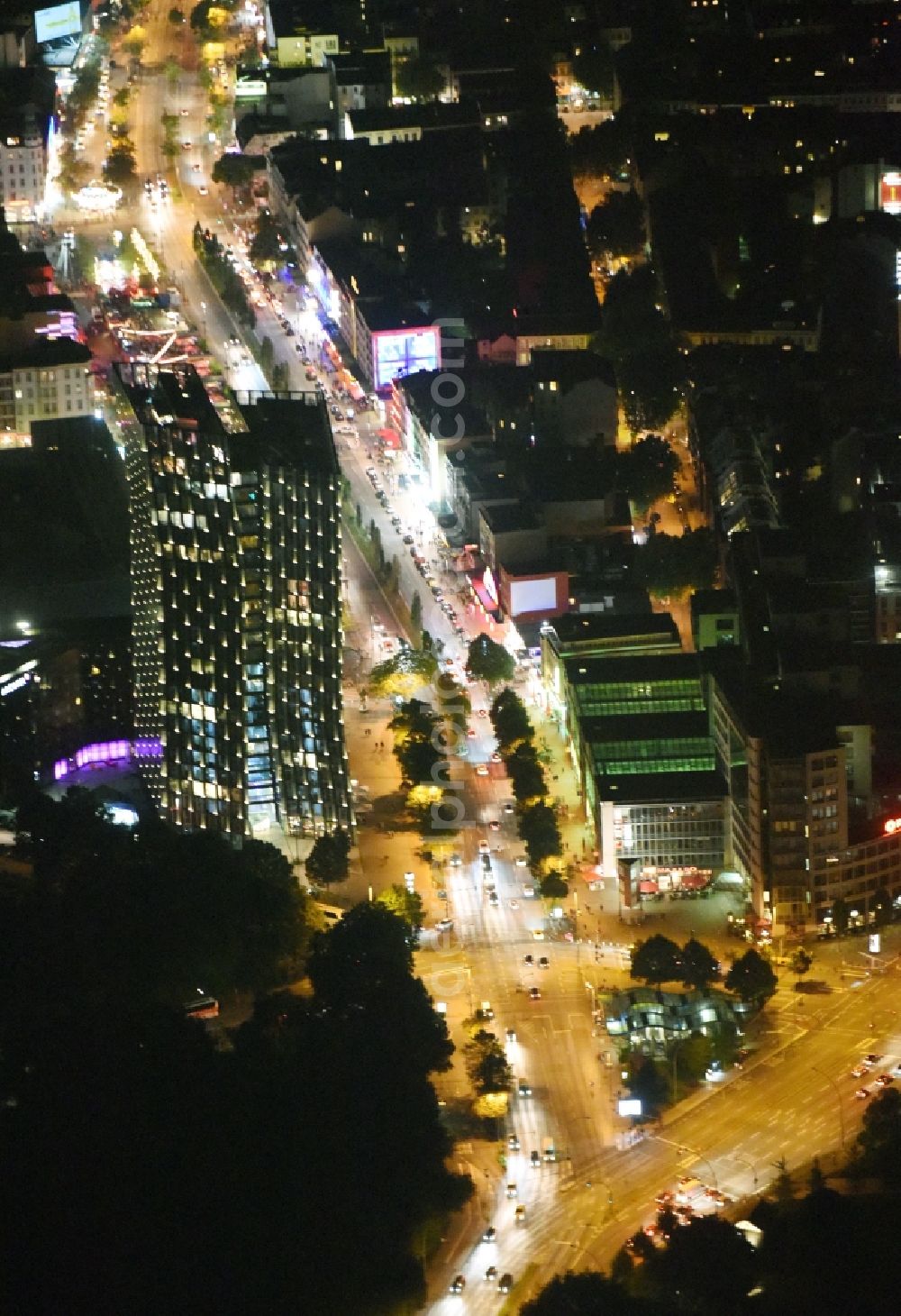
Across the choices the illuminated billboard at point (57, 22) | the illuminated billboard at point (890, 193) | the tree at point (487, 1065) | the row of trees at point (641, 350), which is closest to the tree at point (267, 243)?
the row of trees at point (641, 350)

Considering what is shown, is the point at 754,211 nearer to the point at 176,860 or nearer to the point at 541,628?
the point at 541,628

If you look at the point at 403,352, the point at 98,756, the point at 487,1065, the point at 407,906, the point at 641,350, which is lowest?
the point at 487,1065

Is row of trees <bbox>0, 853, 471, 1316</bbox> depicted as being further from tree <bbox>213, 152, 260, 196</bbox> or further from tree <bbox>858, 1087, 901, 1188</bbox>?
tree <bbox>213, 152, 260, 196</bbox>

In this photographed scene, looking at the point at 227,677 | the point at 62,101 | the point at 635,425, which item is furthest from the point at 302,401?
the point at 62,101

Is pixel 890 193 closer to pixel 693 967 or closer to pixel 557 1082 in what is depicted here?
pixel 693 967

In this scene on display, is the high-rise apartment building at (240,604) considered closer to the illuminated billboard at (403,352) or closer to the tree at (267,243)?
the illuminated billboard at (403,352)


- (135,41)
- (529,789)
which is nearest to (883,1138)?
(529,789)
